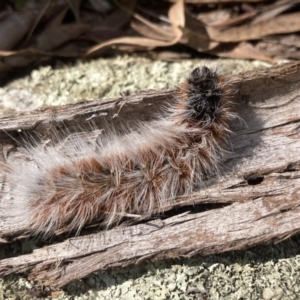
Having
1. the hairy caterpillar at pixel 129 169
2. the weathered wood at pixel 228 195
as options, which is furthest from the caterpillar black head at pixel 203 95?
the weathered wood at pixel 228 195

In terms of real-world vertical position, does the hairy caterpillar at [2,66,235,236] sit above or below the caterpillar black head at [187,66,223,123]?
below

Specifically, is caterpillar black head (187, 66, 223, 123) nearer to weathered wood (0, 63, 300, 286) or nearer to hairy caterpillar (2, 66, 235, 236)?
hairy caterpillar (2, 66, 235, 236)

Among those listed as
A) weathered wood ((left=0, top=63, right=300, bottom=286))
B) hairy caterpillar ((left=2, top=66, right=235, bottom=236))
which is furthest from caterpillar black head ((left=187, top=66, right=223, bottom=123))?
weathered wood ((left=0, top=63, right=300, bottom=286))

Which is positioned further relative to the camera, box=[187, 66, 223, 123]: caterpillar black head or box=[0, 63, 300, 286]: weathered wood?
box=[187, 66, 223, 123]: caterpillar black head

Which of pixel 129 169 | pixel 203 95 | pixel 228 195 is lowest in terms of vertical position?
pixel 228 195

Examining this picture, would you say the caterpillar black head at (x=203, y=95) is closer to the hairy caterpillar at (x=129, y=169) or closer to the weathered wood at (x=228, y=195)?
the hairy caterpillar at (x=129, y=169)
